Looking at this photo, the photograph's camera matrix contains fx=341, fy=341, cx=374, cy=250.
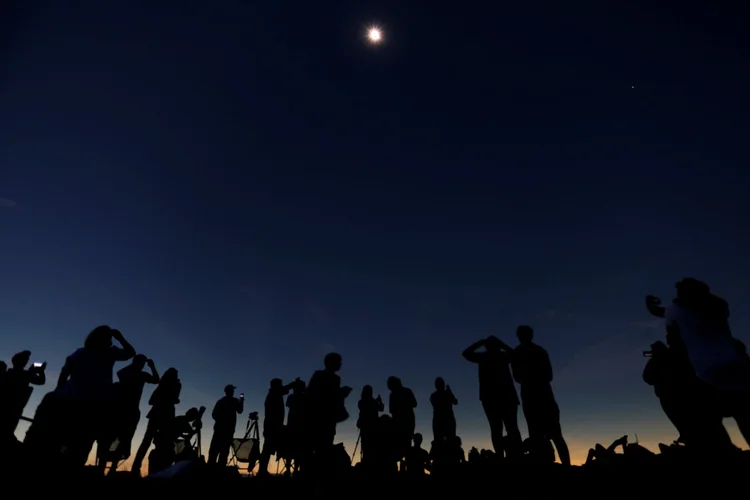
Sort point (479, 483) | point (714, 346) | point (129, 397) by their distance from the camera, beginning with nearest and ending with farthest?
point (714, 346)
point (479, 483)
point (129, 397)

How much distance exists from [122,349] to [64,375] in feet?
2.61

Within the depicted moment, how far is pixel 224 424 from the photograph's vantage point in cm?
977

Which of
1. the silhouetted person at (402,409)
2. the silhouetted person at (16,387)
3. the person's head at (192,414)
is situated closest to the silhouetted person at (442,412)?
the silhouetted person at (402,409)

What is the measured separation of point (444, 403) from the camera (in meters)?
9.97

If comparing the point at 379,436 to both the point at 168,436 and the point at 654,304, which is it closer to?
the point at 168,436

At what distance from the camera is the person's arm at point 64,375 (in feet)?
17.3

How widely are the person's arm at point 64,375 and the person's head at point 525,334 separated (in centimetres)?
783

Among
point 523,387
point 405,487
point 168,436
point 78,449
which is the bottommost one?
point 405,487

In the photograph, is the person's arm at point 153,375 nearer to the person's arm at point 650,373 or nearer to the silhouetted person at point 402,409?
the silhouetted person at point 402,409

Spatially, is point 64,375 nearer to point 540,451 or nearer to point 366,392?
point 366,392

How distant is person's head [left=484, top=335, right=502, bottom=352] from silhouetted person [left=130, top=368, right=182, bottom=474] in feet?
25.0

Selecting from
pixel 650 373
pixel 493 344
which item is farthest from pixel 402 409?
pixel 650 373

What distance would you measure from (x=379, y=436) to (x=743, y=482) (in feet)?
22.0

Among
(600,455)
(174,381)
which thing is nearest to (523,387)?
(600,455)
